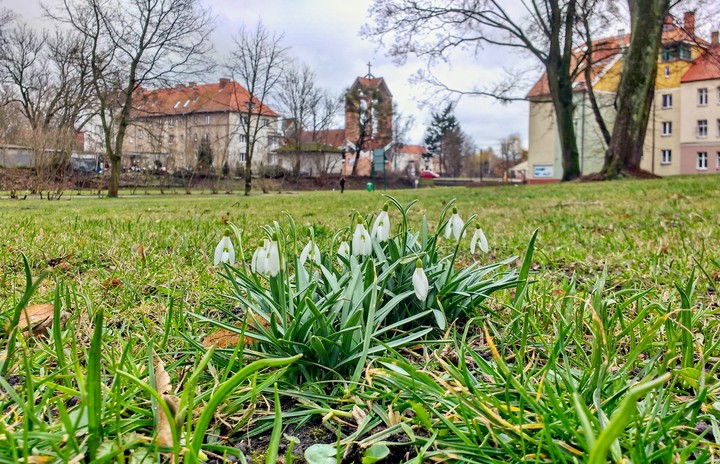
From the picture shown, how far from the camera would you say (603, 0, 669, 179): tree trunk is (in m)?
14.5

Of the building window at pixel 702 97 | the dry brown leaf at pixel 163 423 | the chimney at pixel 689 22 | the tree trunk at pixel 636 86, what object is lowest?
the dry brown leaf at pixel 163 423

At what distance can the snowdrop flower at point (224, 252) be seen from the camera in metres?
1.60

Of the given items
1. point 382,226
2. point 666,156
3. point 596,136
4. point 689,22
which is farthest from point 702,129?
point 382,226

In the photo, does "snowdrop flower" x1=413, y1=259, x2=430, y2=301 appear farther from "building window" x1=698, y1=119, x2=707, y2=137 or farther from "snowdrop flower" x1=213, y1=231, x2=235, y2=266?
"building window" x1=698, y1=119, x2=707, y2=137

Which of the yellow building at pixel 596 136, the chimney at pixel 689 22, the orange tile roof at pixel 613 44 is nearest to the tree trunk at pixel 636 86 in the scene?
the orange tile roof at pixel 613 44

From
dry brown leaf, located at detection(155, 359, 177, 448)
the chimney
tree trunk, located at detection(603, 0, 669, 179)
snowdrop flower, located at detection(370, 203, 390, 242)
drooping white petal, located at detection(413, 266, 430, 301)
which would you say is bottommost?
dry brown leaf, located at detection(155, 359, 177, 448)

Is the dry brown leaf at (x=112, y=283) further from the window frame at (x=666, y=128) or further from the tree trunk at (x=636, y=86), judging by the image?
the window frame at (x=666, y=128)

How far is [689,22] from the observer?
59.6 feet

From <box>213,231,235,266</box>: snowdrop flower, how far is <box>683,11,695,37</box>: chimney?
20122 mm

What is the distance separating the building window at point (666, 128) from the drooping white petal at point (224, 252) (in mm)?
56688

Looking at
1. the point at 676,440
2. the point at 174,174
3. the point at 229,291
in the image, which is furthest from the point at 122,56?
the point at 676,440

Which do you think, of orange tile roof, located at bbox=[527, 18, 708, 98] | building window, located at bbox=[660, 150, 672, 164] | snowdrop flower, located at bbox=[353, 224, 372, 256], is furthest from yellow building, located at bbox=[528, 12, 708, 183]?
snowdrop flower, located at bbox=[353, 224, 372, 256]

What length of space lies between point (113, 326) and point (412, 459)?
1.35 meters

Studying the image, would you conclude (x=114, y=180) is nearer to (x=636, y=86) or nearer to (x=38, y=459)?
(x=636, y=86)
